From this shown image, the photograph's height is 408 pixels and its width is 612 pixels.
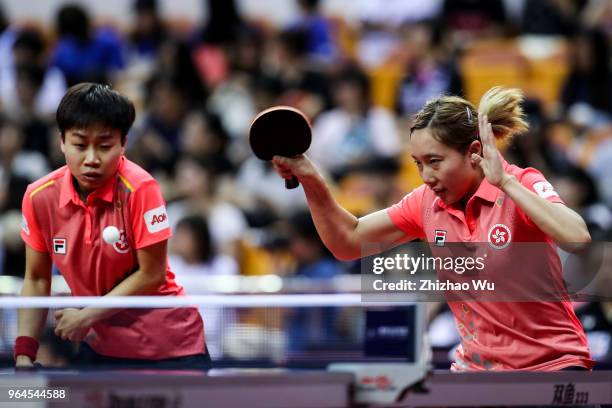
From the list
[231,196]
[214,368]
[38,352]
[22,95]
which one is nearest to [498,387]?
[214,368]

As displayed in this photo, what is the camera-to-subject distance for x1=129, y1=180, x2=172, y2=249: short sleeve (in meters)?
4.37

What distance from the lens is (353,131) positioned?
389 inches

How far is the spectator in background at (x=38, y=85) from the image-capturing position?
1055 cm

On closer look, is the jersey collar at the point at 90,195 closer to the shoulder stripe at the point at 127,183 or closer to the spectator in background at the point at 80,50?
the shoulder stripe at the point at 127,183

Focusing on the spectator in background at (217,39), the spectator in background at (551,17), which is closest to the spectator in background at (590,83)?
the spectator in background at (551,17)

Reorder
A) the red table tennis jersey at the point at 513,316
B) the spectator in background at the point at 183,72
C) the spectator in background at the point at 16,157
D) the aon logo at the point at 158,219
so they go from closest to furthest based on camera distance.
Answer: the red table tennis jersey at the point at 513,316 < the aon logo at the point at 158,219 < the spectator in background at the point at 16,157 < the spectator in background at the point at 183,72

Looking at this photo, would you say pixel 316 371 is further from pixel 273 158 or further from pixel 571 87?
pixel 571 87

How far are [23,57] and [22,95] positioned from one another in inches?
26.9

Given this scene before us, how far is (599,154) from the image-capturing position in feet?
30.6

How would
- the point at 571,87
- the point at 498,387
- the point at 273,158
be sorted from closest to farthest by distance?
the point at 498,387
the point at 273,158
the point at 571,87

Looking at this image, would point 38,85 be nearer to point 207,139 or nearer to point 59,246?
point 207,139

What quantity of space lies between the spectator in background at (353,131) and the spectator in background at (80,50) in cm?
233

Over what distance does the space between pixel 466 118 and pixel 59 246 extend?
5.61 ft

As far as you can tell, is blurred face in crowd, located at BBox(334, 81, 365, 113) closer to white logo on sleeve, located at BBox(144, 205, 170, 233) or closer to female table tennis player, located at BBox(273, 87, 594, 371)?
female table tennis player, located at BBox(273, 87, 594, 371)
